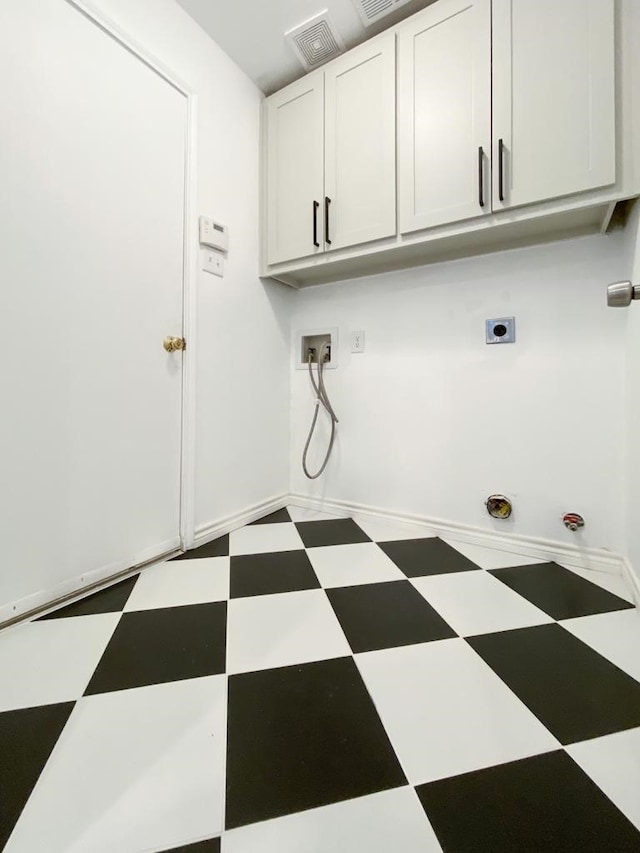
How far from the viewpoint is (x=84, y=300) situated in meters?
0.92

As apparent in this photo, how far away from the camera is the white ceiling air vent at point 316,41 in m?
1.21

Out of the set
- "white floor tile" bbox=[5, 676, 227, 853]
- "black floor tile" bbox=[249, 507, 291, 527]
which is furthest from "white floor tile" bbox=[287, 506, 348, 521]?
"white floor tile" bbox=[5, 676, 227, 853]

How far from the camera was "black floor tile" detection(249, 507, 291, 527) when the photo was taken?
1.50m

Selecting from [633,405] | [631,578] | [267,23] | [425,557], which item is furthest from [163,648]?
[267,23]

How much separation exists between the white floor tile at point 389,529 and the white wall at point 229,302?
48cm

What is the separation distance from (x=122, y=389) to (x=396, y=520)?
3.77 ft

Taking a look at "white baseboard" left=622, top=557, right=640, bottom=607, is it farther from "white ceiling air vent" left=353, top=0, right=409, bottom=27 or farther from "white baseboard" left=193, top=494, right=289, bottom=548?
"white ceiling air vent" left=353, top=0, right=409, bottom=27

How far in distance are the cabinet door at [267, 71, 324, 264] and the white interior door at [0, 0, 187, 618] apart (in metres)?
0.41

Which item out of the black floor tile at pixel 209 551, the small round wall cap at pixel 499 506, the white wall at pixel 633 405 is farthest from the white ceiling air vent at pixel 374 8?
the black floor tile at pixel 209 551

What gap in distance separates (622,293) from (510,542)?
0.86m

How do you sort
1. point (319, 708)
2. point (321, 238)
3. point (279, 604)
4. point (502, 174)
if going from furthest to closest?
point (321, 238) → point (502, 174) → point (279, 604) → point (319, 708)

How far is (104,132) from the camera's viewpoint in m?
0.96

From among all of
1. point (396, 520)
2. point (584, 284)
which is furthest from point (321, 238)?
point (396, 520)

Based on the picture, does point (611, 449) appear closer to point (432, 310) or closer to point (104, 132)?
point (432, 310)
